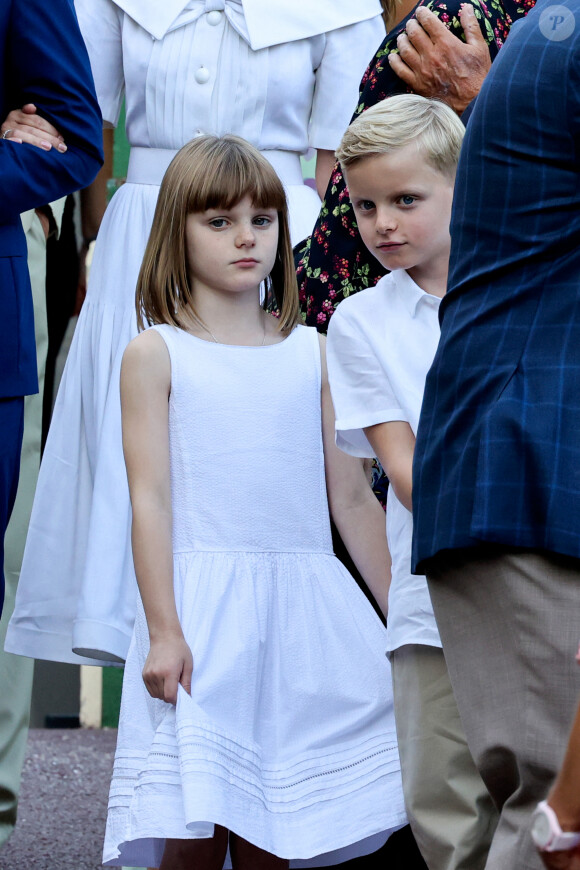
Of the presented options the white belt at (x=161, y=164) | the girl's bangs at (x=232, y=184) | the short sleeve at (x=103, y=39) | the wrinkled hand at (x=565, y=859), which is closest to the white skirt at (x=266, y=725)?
the girl's bangs at (x=232, y=184)

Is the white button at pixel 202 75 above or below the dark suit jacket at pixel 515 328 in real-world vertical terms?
above

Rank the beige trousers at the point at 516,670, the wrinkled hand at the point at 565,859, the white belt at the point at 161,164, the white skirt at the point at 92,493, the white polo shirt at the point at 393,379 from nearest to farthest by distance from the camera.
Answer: the wrinkled hand at the point at 565,859 → the beige trousers at the point at 516,670 → the white polo shirt at the point at 393,379 → the white skirt at the point at 92,493 → the white belt at the point at 161,164

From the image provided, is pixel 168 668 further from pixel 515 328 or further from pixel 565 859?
pixel 565 859

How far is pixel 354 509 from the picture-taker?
274 centimetres

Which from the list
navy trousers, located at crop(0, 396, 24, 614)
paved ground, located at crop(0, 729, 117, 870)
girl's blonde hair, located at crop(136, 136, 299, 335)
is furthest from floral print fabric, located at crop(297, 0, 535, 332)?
paved ground, located at crop(0, 729, 117, 870)

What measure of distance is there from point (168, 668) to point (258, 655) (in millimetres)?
174

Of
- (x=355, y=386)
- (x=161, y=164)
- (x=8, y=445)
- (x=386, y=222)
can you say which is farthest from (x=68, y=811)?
(x=386, y=222)

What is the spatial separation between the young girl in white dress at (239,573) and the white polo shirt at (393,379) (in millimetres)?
209

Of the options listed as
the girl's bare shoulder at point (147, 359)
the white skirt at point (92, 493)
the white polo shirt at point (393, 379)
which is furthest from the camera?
the white skirt at point (92, 493)

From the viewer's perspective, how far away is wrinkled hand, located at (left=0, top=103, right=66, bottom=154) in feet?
9.59

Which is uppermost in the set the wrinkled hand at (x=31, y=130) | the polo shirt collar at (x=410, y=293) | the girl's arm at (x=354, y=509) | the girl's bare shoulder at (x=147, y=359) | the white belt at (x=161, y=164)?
the wrinkled hand at (x=31, y=130)

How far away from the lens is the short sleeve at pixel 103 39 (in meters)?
3.62

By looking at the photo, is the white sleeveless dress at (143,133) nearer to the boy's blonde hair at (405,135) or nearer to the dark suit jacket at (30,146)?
the dark suit jacket at (30,146)

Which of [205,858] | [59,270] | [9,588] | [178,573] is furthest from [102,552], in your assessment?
[59,270]
